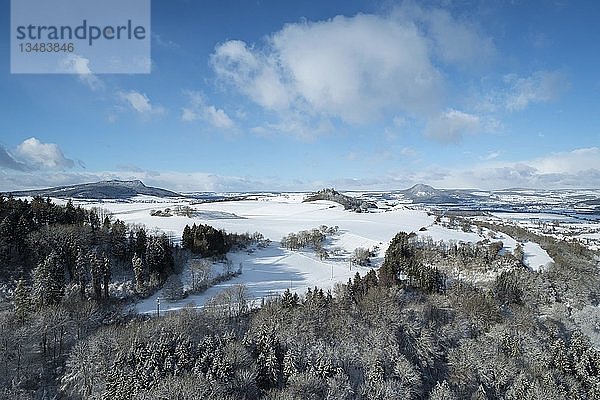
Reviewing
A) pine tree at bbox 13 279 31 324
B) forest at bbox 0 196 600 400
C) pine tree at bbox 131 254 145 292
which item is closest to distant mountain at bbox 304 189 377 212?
forest at bbox 0 196 600 400

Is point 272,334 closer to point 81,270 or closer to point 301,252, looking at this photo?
point 81,270

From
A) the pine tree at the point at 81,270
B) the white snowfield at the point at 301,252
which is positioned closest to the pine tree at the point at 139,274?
the white snowfield at the point at 301,252

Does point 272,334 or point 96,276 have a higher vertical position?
point 96,276

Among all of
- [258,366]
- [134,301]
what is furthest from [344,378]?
[134,301]

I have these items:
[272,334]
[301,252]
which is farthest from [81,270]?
[301,252]

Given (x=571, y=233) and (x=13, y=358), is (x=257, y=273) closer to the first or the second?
(x=13, y=358)

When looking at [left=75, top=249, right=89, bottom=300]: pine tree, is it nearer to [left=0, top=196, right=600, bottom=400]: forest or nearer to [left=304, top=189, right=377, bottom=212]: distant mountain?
[left=0, top=196, right=600, bottom=400]: forest
